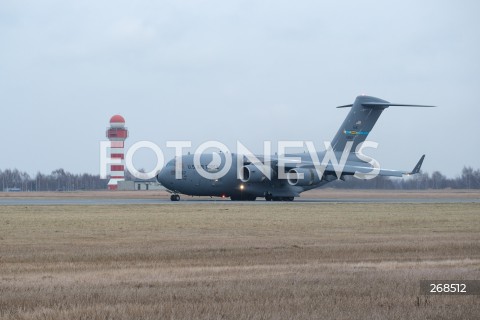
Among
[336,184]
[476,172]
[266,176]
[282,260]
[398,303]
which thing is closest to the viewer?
[398,303]

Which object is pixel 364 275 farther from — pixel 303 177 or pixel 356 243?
pixel 303 177

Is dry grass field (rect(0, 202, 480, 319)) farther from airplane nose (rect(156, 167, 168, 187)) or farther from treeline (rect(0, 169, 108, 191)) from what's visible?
treeline (rect(0, 169, 108, 191))

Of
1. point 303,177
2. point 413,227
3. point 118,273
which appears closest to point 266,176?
point 303,177

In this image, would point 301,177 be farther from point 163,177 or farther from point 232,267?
point 232,267

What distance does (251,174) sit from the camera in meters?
61.7

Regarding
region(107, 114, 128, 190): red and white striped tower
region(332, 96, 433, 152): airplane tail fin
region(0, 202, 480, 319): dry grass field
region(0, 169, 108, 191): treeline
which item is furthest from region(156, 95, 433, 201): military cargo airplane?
region(0, 169, 108, 191): treeline

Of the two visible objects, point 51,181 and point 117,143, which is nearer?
point 117,143

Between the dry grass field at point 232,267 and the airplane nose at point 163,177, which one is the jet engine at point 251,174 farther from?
the dry grass field at point 232,267

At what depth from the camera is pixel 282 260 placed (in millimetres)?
19391

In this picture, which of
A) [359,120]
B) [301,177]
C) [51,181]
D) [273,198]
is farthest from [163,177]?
[51,181]

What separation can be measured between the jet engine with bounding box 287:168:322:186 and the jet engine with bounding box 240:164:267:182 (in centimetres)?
201

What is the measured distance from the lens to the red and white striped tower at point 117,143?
11662 centimetres

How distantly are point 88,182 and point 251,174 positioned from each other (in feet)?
375

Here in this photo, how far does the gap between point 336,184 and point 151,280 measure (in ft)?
275
